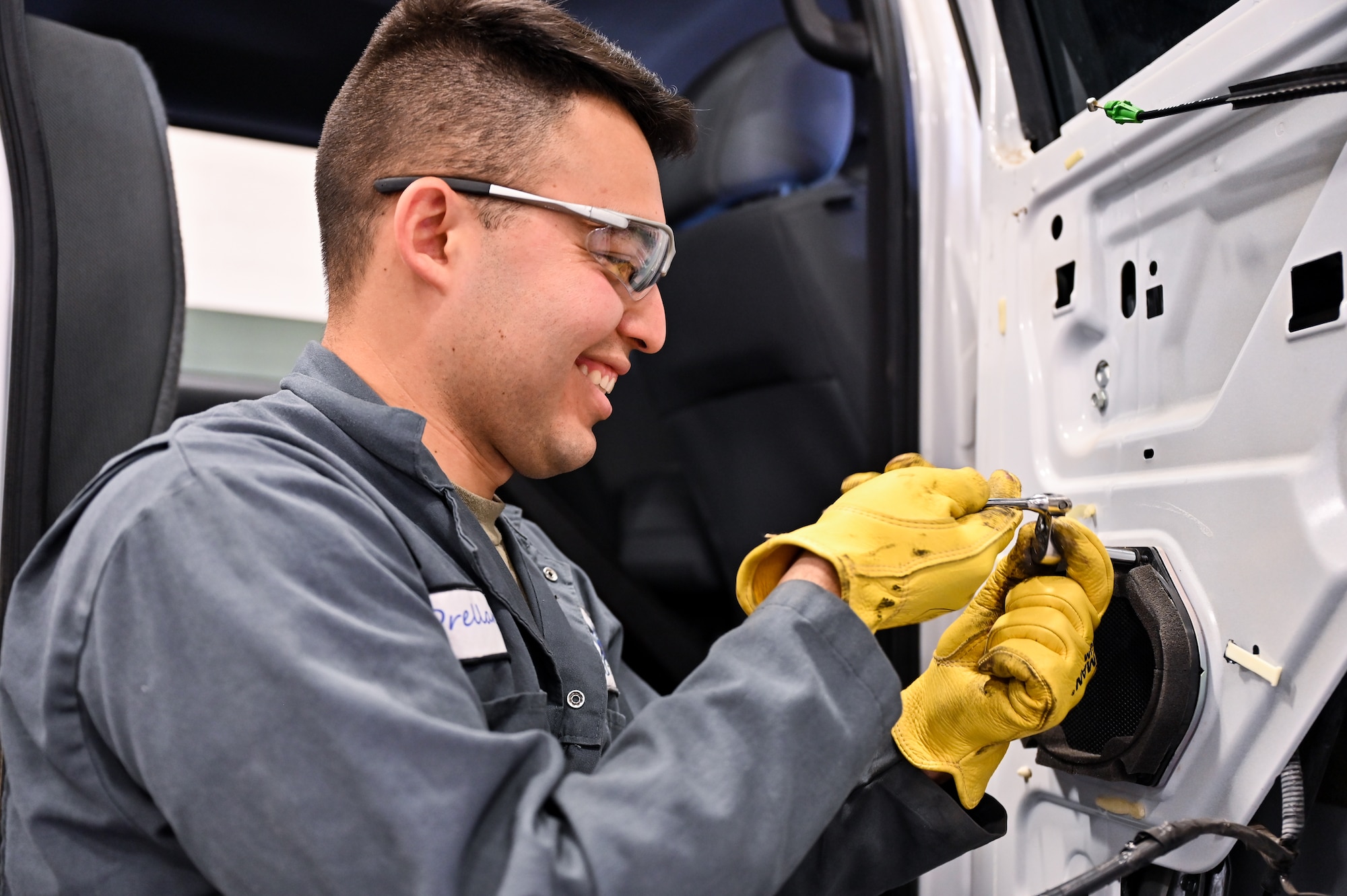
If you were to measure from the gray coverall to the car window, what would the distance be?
33.8 inches

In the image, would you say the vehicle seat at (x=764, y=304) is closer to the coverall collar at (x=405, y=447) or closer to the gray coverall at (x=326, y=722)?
the coverall collar at (x=405, y=447)

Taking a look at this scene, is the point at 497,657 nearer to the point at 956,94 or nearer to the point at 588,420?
the point at 588,420

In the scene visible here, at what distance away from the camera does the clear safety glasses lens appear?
3.90ft

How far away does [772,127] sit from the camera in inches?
91.3

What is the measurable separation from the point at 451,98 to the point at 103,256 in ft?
2.76

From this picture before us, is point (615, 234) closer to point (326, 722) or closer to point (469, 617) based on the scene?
point (469, 617)

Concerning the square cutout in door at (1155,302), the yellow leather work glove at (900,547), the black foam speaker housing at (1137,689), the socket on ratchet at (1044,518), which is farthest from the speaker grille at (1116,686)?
the square cutout in door at (1155,302)

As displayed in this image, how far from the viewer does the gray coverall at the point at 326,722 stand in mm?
735

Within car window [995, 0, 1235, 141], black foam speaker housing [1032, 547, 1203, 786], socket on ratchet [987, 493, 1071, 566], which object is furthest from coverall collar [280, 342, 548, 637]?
car window [995, 0, 1235, 141]

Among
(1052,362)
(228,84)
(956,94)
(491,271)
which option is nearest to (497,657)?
(491,271)

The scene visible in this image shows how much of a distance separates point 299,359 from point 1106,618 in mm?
1049

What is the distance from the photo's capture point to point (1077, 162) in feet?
4.45

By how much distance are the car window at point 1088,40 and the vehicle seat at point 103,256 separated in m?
1.47

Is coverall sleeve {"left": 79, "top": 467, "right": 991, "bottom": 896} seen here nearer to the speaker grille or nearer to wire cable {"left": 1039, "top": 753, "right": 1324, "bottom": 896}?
wire cable {"left": 1039, "top": 753, "right": 1324, "bottom": 896}
